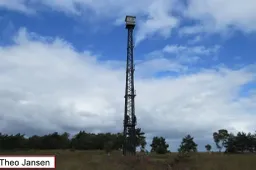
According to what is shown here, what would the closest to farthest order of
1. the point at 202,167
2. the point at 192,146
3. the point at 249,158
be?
the point at 202,167, the point at 249,158, the point at 192,146

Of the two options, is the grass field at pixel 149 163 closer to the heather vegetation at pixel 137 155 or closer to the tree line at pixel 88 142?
the heather vegetation at pixel 137 155

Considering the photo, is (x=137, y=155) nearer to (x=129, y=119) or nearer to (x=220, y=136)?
(x=129, y=119)

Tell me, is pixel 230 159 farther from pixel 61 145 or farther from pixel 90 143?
pixel 61 145

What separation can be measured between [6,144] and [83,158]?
55.2 metres

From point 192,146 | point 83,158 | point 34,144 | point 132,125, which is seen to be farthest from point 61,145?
point 83,158

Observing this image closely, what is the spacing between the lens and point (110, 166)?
106 ft
